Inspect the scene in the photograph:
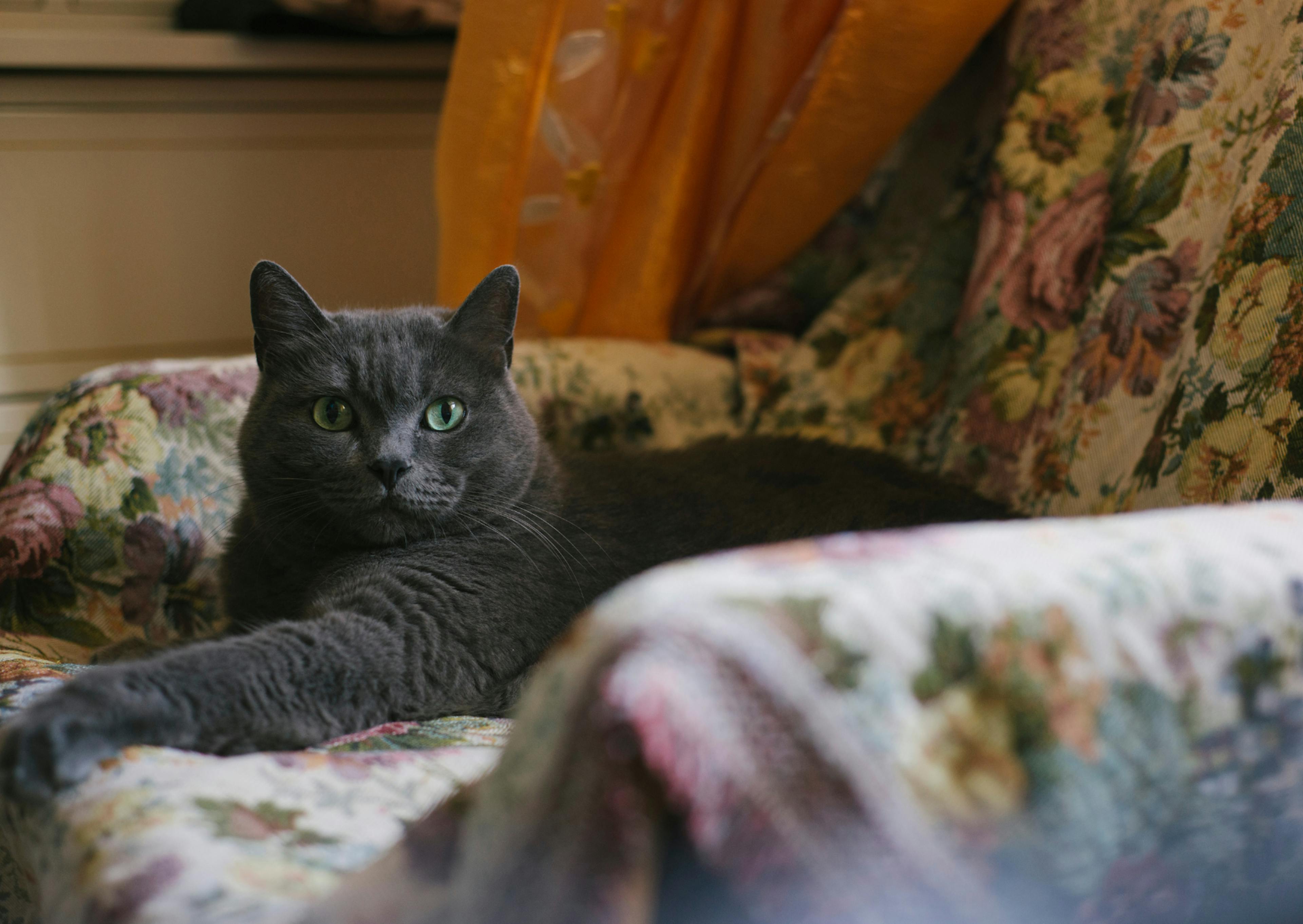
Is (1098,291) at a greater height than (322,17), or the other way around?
(322,17)

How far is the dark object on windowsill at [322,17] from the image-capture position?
5.75 feet

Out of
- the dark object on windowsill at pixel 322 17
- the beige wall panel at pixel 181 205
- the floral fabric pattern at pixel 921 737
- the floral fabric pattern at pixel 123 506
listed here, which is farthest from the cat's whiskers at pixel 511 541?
the dark object on windowsill at pixel 322 17

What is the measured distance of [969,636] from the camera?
0.44m

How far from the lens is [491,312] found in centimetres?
103

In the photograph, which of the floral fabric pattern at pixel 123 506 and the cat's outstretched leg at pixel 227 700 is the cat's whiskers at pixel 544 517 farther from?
the floral fabric pattern at pixel 123 506

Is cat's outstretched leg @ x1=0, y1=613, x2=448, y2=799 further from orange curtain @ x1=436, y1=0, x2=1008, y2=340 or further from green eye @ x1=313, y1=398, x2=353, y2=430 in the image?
orange curtain @ x1=436, y1=0, x2=1008, y2=340

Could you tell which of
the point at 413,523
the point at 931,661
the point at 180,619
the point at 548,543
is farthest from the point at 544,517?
the point at 931,661

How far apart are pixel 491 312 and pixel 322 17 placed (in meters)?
1.08

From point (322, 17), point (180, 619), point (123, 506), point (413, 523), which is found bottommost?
point (180, 619)

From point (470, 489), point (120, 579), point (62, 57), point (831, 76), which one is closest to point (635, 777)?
point (470, 489)

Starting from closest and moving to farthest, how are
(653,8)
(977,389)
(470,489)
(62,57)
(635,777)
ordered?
(635,777) → (470,489) → (977,389) → (653,8) → (62,57)

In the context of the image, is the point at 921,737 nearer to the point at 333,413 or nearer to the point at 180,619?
the point at 333,413

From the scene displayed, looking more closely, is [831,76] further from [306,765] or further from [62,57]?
[62,57]

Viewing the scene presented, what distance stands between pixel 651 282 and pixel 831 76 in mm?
Result: 395
